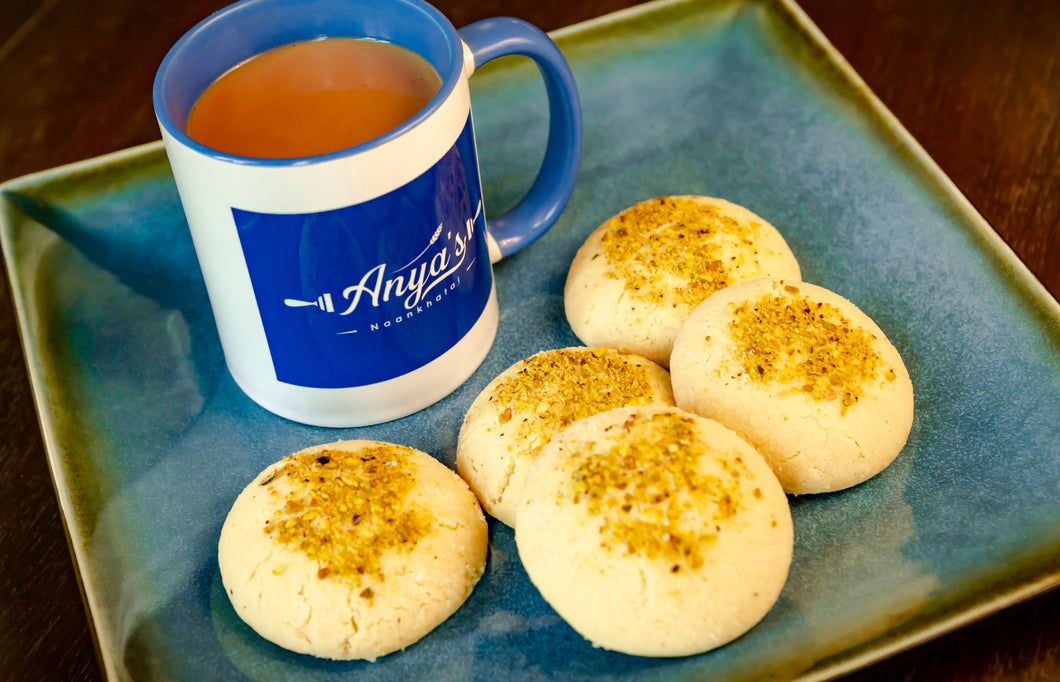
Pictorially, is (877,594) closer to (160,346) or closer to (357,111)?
(357,111)

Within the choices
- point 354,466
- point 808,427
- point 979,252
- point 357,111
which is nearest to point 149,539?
point 354,466

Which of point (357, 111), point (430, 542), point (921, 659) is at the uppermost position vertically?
point (357, 111)

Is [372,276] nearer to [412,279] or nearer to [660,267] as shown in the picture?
[412,279]

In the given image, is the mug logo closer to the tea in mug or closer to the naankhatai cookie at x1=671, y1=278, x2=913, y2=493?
the tea in mug

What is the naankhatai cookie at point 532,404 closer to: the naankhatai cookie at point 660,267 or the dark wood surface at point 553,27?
the naankhatai cookie at point 660,267

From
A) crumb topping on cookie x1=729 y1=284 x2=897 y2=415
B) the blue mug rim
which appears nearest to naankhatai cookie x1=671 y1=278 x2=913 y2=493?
crumb topping on cookie x1=729 y1=284 x2=897 y2=415

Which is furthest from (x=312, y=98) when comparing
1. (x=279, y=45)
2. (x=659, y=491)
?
(x=659, y=491)

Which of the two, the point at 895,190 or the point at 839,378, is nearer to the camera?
the point at 839,378

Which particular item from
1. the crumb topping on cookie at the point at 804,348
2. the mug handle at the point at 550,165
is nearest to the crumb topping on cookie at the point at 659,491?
the crumb topping on cookie at the point at 804,348
